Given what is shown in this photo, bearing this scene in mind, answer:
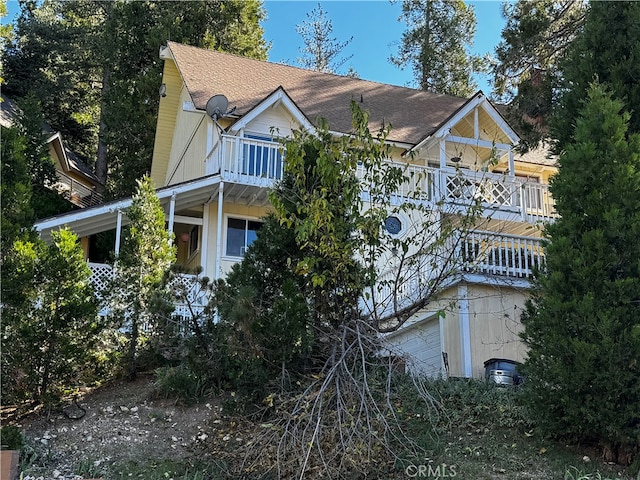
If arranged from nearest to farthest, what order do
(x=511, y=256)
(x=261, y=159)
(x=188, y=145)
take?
(x=511, y=256)
(x=261, y=159)
(x=188, y=145)

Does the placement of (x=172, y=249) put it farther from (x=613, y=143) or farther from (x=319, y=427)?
→ (x=613, y=143)

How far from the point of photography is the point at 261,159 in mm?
14352

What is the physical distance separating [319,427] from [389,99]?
15648 mm

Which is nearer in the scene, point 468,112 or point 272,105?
point 272,105

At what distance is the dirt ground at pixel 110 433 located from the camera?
6.33 metres

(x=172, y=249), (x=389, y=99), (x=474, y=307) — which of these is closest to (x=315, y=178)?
(x=172, y=249)

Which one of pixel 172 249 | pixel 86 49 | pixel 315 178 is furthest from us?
pixel 86 49

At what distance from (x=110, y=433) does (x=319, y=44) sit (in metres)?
29.3

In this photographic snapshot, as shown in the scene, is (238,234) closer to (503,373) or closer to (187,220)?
(187,220)

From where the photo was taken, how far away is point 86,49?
2866 cm

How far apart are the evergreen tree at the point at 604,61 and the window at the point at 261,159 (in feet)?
24.6

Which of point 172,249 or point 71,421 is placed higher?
point 172,249

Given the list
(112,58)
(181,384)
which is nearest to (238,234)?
(181,384)

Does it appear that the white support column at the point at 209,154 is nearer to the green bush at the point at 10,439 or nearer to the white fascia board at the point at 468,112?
the white fascia board at the point at 468,112
